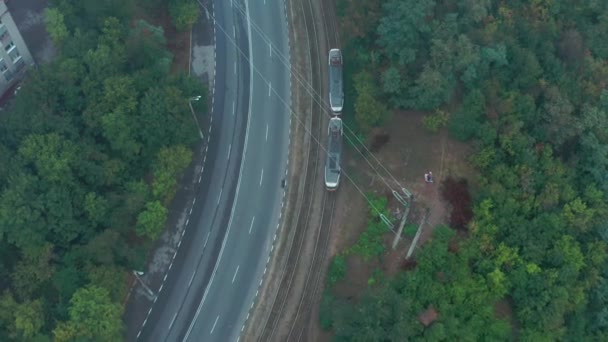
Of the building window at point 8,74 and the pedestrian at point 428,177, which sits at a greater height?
the building window at point 8,74

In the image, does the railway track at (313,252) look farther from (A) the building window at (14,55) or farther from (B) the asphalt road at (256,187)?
(A) the building window at (14,55)

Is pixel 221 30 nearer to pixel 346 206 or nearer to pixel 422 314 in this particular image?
pixel 346 206

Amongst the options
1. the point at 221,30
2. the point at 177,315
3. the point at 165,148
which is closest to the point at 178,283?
the point at 177,315

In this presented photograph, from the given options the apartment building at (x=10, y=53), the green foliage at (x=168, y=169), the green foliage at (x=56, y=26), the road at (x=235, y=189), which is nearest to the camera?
the green foliage at (x=168, y=169)

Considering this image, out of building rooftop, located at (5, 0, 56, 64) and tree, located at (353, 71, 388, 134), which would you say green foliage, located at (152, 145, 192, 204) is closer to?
tree, located at (353, 71, 388, 134)

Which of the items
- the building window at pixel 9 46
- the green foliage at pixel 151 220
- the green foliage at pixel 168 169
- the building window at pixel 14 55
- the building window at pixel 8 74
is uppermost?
the building window at pixel 9 46

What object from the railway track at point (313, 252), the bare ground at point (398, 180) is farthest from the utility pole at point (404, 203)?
the railway track at point (313, 252)
